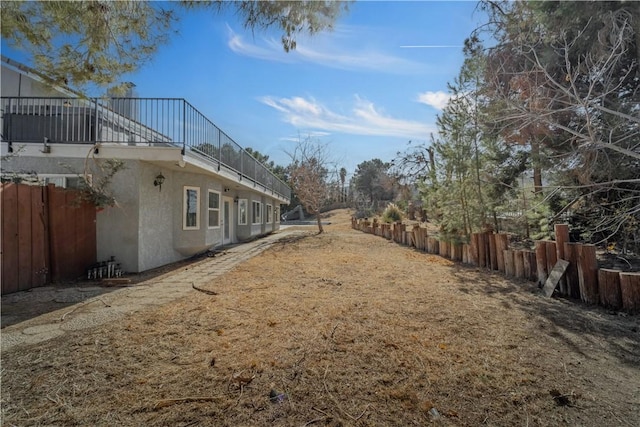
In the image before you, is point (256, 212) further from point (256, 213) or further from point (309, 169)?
point (309, 169)

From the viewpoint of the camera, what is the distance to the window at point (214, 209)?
10.1 meters

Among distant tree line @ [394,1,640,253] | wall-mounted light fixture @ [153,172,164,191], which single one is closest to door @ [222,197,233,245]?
wall-mounted light fixture @ [153,172,164,191]

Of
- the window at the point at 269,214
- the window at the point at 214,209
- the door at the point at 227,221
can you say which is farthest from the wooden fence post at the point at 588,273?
the window at the point at 269,214

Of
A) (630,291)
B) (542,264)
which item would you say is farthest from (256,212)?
(630,291)

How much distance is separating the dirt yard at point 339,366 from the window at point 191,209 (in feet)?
15.9

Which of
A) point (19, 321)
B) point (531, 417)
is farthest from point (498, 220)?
point (19, 321)

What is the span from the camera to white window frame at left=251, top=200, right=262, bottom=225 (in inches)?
675

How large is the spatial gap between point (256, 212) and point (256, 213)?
61 mm

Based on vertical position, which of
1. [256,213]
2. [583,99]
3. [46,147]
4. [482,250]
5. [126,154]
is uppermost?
[583,99]

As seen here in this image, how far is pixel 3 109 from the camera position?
23.5ft

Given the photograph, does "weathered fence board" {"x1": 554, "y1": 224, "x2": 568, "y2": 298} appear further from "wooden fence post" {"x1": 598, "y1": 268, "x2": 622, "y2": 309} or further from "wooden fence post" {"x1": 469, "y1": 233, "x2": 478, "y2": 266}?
"wooden fence post" {"x1": 469, "y1": 233, "x2": 478, "y2": 266}

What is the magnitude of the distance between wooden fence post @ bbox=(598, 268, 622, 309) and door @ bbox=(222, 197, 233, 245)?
471 inches

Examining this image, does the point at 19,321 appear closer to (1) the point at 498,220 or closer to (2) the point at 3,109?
(2) the point at 3,109

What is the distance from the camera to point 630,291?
4.15 metres
